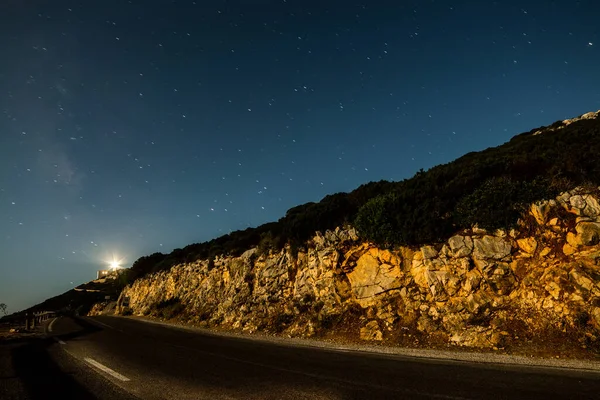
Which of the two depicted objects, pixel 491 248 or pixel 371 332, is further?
pixel 371 332

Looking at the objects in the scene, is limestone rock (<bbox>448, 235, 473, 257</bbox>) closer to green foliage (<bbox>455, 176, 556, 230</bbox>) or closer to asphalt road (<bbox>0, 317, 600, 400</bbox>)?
green foliage (<bbox>455, 176, 556, 230</bbox>)

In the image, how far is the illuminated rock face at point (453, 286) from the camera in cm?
1009

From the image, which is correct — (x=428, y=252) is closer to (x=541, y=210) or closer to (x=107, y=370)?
(x=541, y=210)

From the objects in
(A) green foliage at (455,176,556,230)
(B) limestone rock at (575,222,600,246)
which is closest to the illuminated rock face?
(B) limestone rock at (575,222,600,246)

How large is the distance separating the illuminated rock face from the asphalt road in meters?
3.68

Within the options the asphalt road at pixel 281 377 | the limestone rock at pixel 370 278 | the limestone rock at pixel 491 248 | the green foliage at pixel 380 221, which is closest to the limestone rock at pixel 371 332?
the limestone rock at pixel 370 278

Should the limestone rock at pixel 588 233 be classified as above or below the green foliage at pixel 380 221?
below

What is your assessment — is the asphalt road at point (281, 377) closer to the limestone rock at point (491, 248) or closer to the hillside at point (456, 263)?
the hillside at point (456, 263)

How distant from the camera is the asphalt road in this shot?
5.22 m

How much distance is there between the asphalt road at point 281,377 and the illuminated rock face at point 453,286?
3.68m

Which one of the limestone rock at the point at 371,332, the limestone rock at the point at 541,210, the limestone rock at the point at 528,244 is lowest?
the limestone rock at the point at 371,332

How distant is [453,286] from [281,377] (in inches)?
347

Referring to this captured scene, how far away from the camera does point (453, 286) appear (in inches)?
484

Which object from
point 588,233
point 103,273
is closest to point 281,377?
point 588,233
